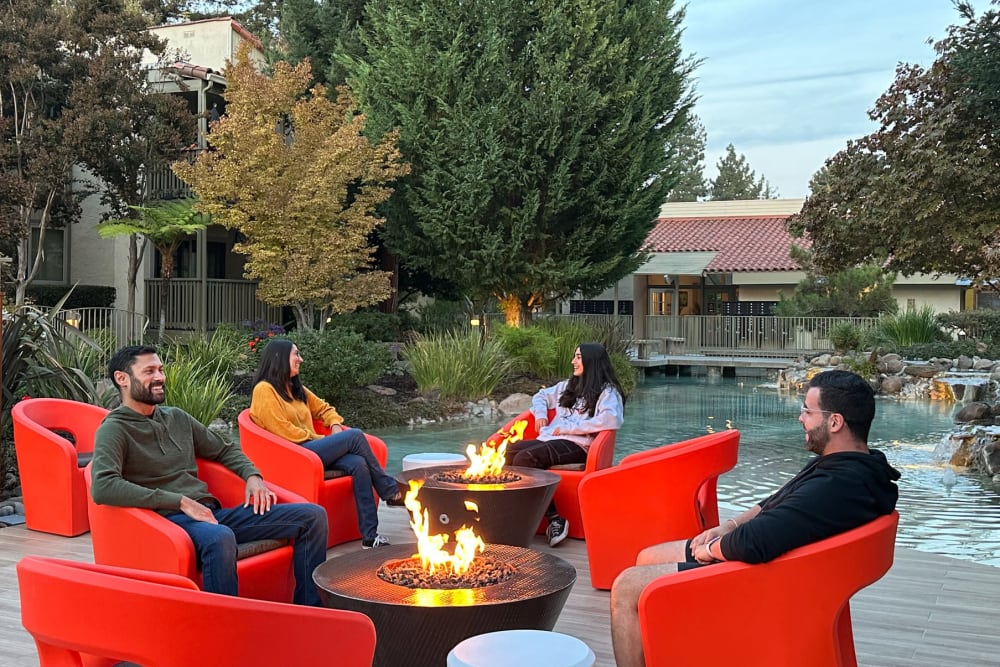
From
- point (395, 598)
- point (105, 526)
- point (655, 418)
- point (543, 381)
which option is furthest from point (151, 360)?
point (543, 381)

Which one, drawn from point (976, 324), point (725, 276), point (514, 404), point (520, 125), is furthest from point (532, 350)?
point (725, 276)

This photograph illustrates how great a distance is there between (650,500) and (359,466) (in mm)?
1878

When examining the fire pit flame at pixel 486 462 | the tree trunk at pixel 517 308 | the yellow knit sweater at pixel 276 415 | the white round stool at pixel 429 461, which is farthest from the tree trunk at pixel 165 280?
the fire pit flame at pixel 486 462

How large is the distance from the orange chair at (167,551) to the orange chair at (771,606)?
1.74 meters

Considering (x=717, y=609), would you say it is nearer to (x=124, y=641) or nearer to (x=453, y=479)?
(x=124, y=641)

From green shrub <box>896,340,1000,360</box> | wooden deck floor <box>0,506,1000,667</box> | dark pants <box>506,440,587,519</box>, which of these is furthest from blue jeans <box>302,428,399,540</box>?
green shrub <box>896,340,1000,360</box>

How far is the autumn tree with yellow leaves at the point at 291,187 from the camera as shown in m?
15.2

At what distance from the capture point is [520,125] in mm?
17844

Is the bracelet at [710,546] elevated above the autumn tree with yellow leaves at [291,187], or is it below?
below

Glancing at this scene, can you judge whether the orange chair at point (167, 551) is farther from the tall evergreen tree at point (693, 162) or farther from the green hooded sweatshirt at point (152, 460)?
the tall evergreen tree at point (693, 162)

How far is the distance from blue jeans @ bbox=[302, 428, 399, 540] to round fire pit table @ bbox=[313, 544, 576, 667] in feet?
7.54

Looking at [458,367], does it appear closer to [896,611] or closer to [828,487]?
[896,611]

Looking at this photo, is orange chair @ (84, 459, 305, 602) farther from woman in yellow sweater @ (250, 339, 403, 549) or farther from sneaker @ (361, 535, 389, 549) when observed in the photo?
woman in yellow sweater @ (250, 339, 403, 549)

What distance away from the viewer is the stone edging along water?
34.4 feet
